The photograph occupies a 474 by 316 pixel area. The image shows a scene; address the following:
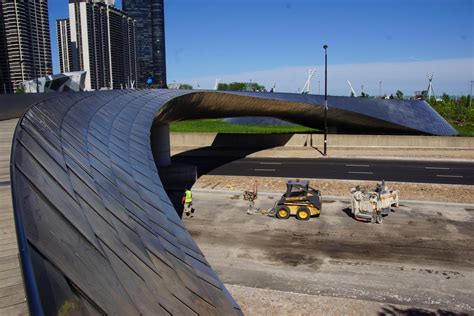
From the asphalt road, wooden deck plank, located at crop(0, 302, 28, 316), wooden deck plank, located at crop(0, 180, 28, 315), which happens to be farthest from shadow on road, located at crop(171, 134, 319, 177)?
wooden deck plank, located at crop(0, 302, 28, 316)

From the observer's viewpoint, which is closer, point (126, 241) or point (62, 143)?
point (126, 241)

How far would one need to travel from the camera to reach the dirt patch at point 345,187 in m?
19.7

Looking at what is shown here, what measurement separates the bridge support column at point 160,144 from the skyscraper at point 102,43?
4264 cm

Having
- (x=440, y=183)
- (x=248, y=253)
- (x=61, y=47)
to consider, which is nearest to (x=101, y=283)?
(x=248, y=253)

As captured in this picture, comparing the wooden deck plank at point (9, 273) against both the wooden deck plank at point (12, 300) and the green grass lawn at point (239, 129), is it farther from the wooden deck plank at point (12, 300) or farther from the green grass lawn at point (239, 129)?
the green grass lawn at point (239, 129)

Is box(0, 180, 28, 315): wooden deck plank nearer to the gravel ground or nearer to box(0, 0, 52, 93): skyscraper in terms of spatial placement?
the gravel ground

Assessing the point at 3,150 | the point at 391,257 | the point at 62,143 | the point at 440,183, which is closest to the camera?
the point at 62,143

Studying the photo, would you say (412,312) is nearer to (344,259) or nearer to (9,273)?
(344,259)

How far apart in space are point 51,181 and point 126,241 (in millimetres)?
821

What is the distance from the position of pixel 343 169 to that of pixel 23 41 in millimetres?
60666

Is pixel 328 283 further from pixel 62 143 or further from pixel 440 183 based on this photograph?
pixel 440 183

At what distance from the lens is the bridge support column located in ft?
79.6

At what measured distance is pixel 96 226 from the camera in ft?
10.7

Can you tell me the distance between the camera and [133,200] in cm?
471
